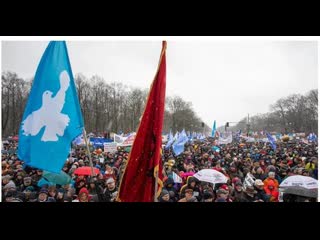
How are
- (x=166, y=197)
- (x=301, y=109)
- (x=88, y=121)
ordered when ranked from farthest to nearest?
(x=301, y=109) < (x=88, y=121) < (x=166, y=197)

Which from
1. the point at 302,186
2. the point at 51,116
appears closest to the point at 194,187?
the point at 302,186

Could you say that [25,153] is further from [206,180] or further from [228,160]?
[228,160]

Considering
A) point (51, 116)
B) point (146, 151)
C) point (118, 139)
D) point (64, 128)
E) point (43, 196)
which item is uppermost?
point (51, 116)

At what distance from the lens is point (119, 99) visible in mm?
42625

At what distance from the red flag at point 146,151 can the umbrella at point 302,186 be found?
326 cm

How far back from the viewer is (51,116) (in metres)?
3.81

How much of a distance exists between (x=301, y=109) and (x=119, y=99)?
33513 millimetres

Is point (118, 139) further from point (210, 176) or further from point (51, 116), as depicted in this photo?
point (51, 116)

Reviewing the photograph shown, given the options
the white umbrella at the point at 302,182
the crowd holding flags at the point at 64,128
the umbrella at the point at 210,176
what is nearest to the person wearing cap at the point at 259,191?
the white umbrella at the point at 302,182

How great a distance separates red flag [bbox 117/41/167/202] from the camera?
→ 140 inches

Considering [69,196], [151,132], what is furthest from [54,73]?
[69,196]

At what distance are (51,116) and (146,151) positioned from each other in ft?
4.72

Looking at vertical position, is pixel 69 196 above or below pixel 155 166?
below

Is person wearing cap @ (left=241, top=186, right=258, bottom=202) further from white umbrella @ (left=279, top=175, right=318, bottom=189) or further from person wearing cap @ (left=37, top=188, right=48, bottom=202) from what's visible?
person wearing cap @ (left=37, top=188, right=48, bottom=202)
